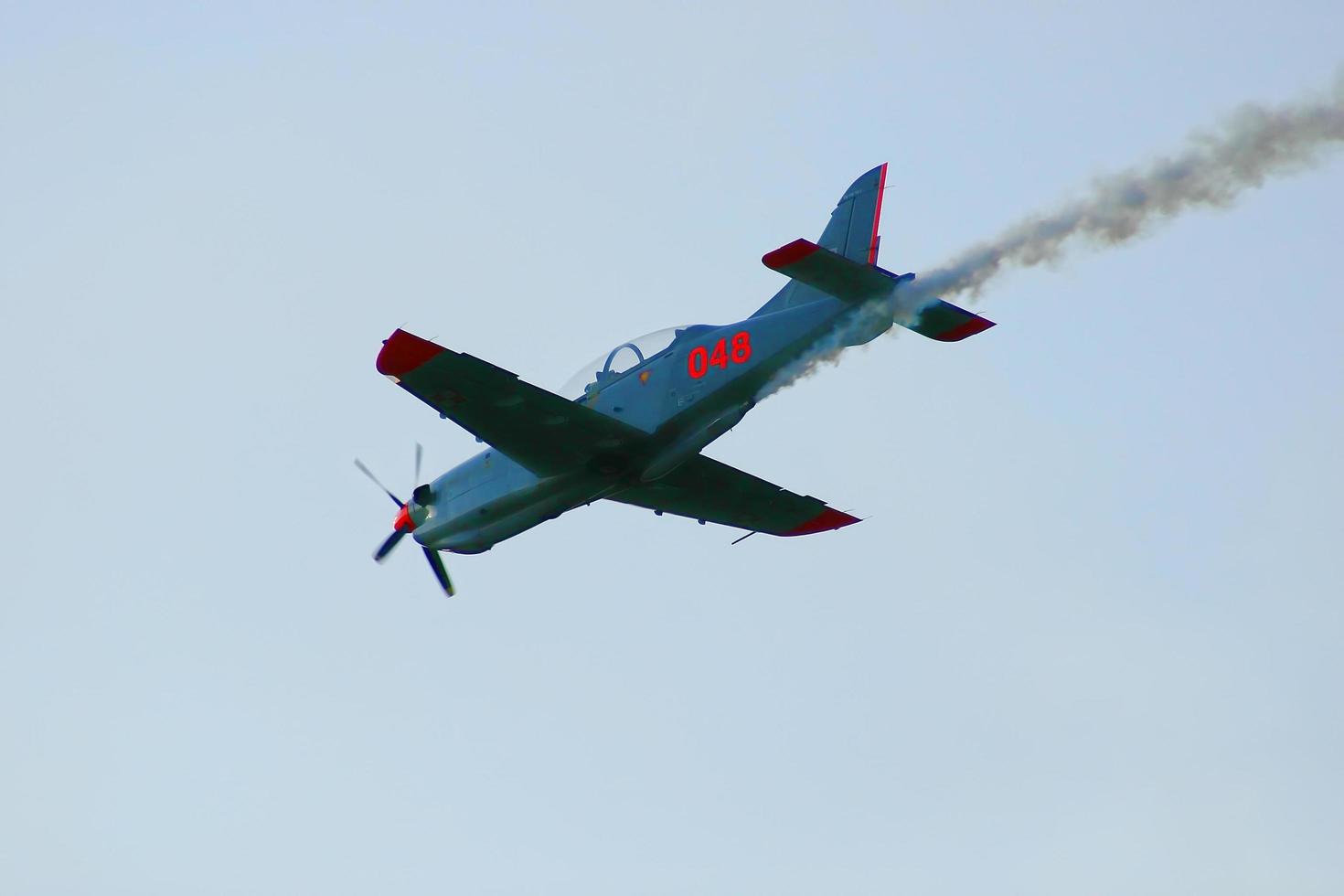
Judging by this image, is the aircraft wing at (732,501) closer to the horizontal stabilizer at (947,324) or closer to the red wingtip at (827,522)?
the red wingtip at (827,522)

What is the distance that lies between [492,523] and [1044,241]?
23.8 feet

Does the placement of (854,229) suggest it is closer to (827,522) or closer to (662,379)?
(662,379)

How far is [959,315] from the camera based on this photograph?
19.2 m

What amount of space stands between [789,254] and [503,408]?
11.9 feet

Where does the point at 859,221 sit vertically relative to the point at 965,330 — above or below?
above

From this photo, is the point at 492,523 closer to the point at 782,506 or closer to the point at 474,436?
the point at 474,436

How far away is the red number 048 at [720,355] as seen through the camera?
63.7ft

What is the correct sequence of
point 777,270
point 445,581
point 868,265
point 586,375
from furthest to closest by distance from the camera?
point 445,581 → point 586,375 → point 868,265 → point 777,270

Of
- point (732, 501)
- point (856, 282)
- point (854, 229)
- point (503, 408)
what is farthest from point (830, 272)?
point (732, 501)

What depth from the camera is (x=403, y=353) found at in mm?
18844

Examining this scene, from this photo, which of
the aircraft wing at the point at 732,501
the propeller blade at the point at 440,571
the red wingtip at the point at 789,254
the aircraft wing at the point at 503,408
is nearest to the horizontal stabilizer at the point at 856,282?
the red wingtip at the point at 789,254

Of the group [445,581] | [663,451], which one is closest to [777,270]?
[663,451]

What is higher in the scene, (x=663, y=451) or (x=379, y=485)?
(x=379, y=485)

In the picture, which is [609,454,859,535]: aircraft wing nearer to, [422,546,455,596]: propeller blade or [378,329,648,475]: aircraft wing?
[378,329,648,475]: aircraft wing
